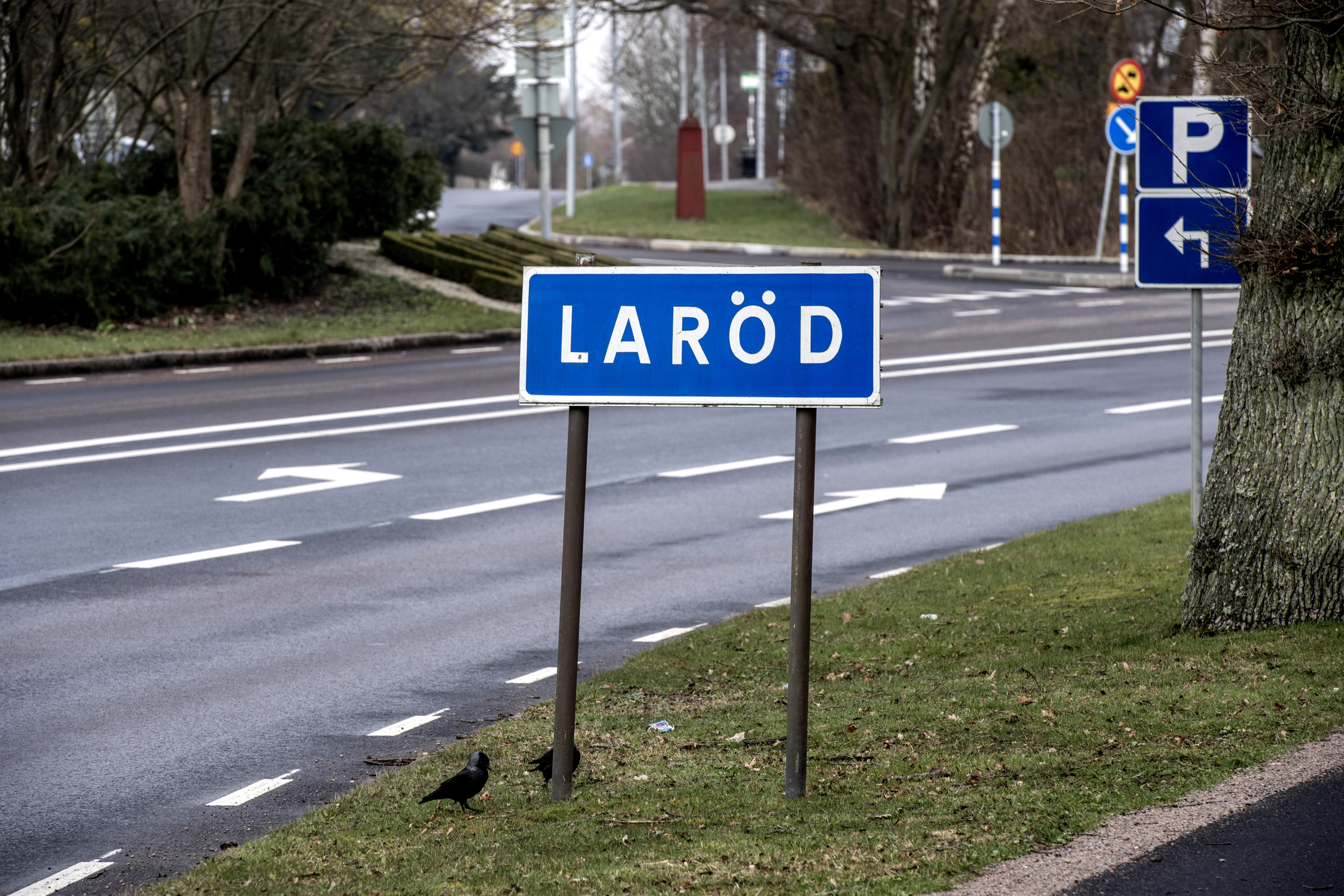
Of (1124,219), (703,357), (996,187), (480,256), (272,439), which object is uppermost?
(996,187)

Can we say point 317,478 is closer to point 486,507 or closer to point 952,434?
point 486,507

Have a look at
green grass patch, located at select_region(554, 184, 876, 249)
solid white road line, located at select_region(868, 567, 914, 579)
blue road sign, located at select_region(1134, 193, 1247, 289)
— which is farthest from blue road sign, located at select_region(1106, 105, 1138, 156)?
solid white road line, located at select_region(868, 567, 914, 579)

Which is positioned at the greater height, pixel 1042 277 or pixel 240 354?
pixel 1042 277

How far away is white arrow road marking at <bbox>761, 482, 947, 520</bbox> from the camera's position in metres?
10.8

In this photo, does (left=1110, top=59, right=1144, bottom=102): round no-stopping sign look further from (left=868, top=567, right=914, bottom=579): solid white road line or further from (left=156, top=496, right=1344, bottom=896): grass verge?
(left=156, top=496, right=1344, bottom=896): grass verge

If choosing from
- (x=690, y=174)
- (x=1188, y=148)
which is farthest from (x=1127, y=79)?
(x=1188, y=148)

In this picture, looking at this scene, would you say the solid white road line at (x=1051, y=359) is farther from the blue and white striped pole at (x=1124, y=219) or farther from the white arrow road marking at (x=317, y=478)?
the blue and white striped pole at (x=1124, y=219)

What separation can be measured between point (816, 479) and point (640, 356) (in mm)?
7949

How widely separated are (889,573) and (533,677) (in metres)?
2.67

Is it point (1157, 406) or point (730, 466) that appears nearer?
point (730, 466)

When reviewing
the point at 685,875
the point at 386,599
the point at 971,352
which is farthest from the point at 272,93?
the point at 685,875

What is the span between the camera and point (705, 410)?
15453 millimetres

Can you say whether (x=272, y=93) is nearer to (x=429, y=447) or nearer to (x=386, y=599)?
(x=429, y=447)

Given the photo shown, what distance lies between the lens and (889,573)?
8922mm
